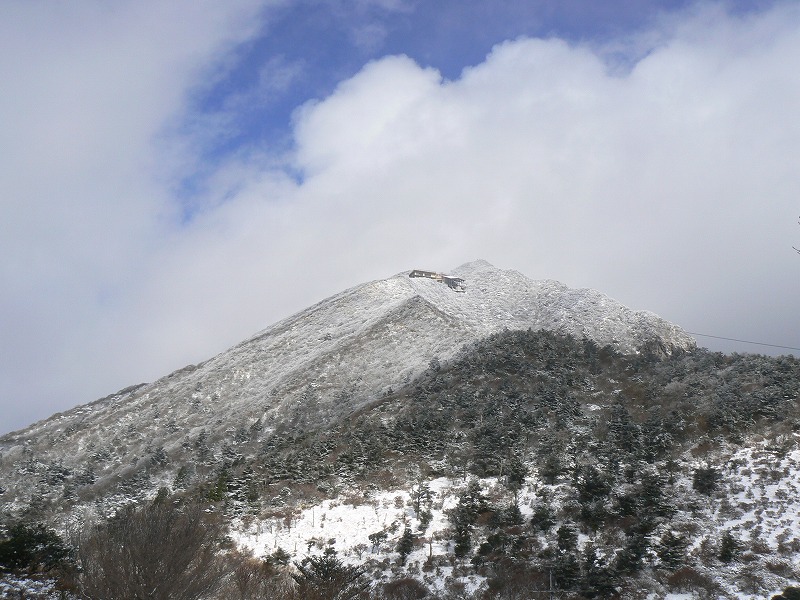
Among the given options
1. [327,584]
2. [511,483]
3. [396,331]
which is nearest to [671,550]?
[511,483]

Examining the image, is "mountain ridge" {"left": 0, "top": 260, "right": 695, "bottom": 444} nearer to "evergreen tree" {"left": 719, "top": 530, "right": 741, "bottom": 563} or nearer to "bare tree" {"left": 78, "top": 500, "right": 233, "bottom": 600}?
"evergreen tree" {"left": 719, "top": 530, "right": 741, "bottom": 563}

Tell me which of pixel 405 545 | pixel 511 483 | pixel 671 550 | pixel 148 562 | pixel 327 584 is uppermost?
pixel 148 562

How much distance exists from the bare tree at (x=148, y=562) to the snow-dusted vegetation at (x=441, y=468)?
0.10 meters

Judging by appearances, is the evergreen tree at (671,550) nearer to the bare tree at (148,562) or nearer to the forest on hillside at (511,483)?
the forest on hillside at (511,483)

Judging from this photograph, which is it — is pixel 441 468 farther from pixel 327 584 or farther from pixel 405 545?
pixel 327 584

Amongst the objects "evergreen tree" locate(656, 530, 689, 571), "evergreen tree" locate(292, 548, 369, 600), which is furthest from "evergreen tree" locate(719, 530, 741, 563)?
"evergreen tree" locate(292, 548, 369, 600)

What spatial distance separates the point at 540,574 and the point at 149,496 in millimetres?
30925

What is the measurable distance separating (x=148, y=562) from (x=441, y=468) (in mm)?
24398

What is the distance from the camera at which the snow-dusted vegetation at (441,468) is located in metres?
23.8

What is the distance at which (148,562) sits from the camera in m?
18.1

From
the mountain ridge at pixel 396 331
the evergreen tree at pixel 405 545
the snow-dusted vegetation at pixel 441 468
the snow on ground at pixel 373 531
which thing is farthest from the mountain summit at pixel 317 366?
the evergreen tree at pixel 405 545

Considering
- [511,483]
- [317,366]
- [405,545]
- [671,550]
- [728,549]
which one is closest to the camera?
[728,549]

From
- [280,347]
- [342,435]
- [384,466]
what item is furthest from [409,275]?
[384,466]

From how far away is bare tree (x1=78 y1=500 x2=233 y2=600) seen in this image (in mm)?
17656
